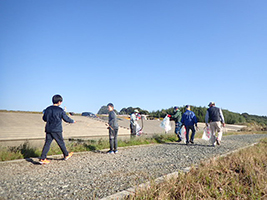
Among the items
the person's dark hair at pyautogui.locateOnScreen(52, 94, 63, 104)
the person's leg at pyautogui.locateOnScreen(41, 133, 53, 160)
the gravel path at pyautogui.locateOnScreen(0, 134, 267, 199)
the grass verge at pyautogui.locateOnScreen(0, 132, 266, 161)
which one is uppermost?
the person's dark hair at pyautogui.locateOnScreen(52, 94, 63, 104)

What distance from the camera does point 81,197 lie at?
10.6 feet

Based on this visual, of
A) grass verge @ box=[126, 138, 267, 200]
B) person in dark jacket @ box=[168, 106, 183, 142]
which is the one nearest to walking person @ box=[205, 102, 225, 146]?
person in dark jacket @ box=[168, 106, 183, 142]

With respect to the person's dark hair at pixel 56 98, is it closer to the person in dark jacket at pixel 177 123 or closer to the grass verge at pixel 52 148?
the grass verge at pixel 52 148

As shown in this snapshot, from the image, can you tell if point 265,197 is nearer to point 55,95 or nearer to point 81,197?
point 81,197

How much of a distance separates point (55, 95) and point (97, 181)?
3127 millimetres

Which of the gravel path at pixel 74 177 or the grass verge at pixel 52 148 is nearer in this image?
the gravel path at pixel 74 177

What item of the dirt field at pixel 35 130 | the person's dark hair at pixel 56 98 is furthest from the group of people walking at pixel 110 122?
the dirt field at pixel 35 130

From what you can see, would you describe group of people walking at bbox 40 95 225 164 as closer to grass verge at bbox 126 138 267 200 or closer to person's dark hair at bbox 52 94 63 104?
person's dark hair at bbox 52 94 63 104

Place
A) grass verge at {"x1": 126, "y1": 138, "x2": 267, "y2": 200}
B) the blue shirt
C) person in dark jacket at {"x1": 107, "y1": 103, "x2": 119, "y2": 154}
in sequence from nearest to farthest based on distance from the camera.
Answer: grass verge at {"x1": 126, "y1": 138, "x2": 267, "y2": 200} → person in dark jacket at {"x1": 107, "y1": 103, "x2": 119, "y2": 154} → the blue shirt

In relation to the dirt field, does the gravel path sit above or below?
below

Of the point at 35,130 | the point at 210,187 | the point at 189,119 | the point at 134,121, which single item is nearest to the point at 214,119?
the point at 189,119

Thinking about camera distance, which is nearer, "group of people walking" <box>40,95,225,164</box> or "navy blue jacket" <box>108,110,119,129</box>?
"group of people walking" <box>40,95,225,164</box>

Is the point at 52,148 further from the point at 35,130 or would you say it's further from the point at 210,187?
the point at 35,130

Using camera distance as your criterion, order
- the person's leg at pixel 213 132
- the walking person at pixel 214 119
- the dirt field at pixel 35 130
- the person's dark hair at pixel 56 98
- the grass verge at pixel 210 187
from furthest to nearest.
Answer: the dirt field at pixel 35 130 < the person's leg at pixel 213 132 < the walking person at pixel 214 119 < the person's dark hair at pixel 56 98 < the grass verge at pixel 210 187
